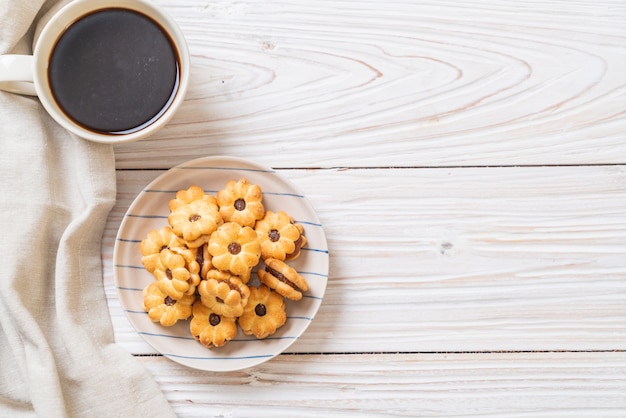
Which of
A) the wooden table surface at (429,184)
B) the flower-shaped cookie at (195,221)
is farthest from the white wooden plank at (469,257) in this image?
the flower-shaped cookie at (195,221)

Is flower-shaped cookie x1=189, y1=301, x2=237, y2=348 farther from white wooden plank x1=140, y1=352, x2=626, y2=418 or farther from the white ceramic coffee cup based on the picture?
the white ceramic coffee cup

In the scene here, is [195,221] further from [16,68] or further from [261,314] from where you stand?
[16,68]

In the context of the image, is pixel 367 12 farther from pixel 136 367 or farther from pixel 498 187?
pixel 136 367

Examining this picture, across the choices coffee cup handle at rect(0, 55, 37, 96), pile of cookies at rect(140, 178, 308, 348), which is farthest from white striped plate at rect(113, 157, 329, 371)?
coffee cup handle at rect(0, 55, 37, 96)

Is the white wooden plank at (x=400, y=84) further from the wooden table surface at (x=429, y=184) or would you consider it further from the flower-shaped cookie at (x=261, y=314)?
the flower-shaped cookie at (x=261, y=314)

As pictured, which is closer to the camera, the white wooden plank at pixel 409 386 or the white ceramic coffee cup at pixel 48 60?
the white ceramic coffee cup at pixel 48 60
